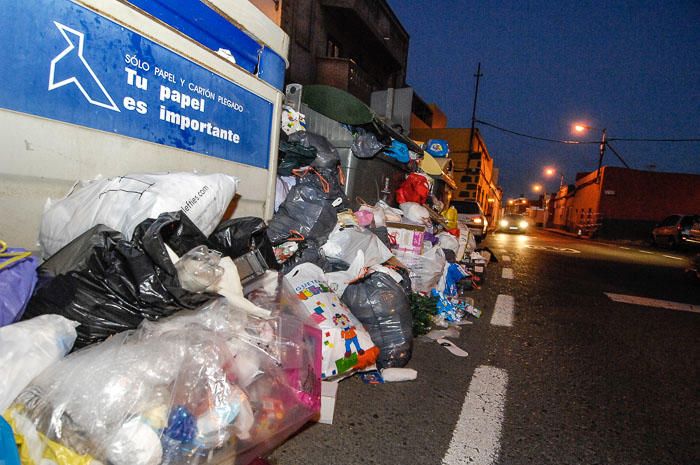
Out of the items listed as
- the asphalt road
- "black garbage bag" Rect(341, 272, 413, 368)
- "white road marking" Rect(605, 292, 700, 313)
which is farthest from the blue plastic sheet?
"white road marking" Rect(605, 292, 700, 313)

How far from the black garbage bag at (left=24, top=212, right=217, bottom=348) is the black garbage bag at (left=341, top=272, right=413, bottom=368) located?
4.19ft

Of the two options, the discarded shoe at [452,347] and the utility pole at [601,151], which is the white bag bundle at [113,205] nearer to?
the discarded shoe at [452,347]

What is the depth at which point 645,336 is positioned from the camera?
374 centimetres

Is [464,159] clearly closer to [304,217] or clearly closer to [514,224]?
[514,224]

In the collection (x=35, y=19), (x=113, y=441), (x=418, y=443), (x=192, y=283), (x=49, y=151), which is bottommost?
(x=418, y=443)

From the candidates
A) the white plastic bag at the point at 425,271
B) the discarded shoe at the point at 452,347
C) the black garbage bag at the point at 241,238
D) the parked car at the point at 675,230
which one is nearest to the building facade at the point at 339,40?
the white plastic bag at the point at 425,271

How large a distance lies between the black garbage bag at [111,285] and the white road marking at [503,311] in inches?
124

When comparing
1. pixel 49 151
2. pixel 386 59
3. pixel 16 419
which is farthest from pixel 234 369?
pixel 386 59

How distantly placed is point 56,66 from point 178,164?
2.34ft

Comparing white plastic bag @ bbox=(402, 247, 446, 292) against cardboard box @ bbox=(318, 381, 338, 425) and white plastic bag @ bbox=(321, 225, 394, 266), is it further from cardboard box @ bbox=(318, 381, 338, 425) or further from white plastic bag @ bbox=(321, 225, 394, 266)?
cardboard box @ bbox=(318, 381, 338, 425)

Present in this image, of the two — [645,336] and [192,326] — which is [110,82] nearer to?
[192,326]

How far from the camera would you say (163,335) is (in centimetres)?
143

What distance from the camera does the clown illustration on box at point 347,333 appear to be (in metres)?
2.21

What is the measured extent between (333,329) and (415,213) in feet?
10.1
